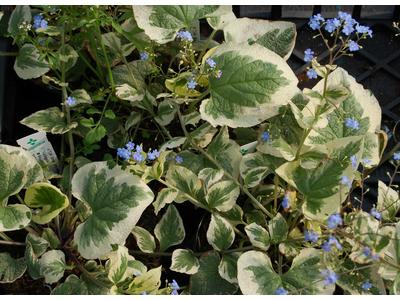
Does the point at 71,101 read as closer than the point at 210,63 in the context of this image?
No

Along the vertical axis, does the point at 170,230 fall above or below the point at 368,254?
below

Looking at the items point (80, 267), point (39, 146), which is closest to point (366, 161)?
point (80, 267)

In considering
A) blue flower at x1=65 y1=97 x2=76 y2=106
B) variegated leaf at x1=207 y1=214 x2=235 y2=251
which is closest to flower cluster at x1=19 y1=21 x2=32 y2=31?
blue flower at x1=65 y1=97 x2=76 y2=106

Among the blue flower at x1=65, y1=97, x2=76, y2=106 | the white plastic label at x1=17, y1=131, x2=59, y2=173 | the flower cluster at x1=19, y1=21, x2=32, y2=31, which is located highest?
the flower cluster at x1=19, y1=21, x2=32, y2=31

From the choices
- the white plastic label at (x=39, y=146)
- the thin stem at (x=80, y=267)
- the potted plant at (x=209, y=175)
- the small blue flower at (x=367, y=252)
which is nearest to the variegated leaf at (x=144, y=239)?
the potted plant at (x=209, y=175)

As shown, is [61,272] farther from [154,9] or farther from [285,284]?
[154,9]

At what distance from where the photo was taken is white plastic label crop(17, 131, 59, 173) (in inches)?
45.9

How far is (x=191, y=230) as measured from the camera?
1.28 m

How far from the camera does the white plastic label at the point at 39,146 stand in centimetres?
117

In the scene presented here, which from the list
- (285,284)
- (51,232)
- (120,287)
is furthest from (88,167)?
(285,284)

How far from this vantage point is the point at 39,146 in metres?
1.21

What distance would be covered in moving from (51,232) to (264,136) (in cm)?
64

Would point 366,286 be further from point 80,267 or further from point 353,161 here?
point 80,267

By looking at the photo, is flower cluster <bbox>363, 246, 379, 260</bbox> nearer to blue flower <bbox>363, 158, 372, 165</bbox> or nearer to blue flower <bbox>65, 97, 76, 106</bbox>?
blue flower <bbox>363, 158, 372, 165</bbox>
